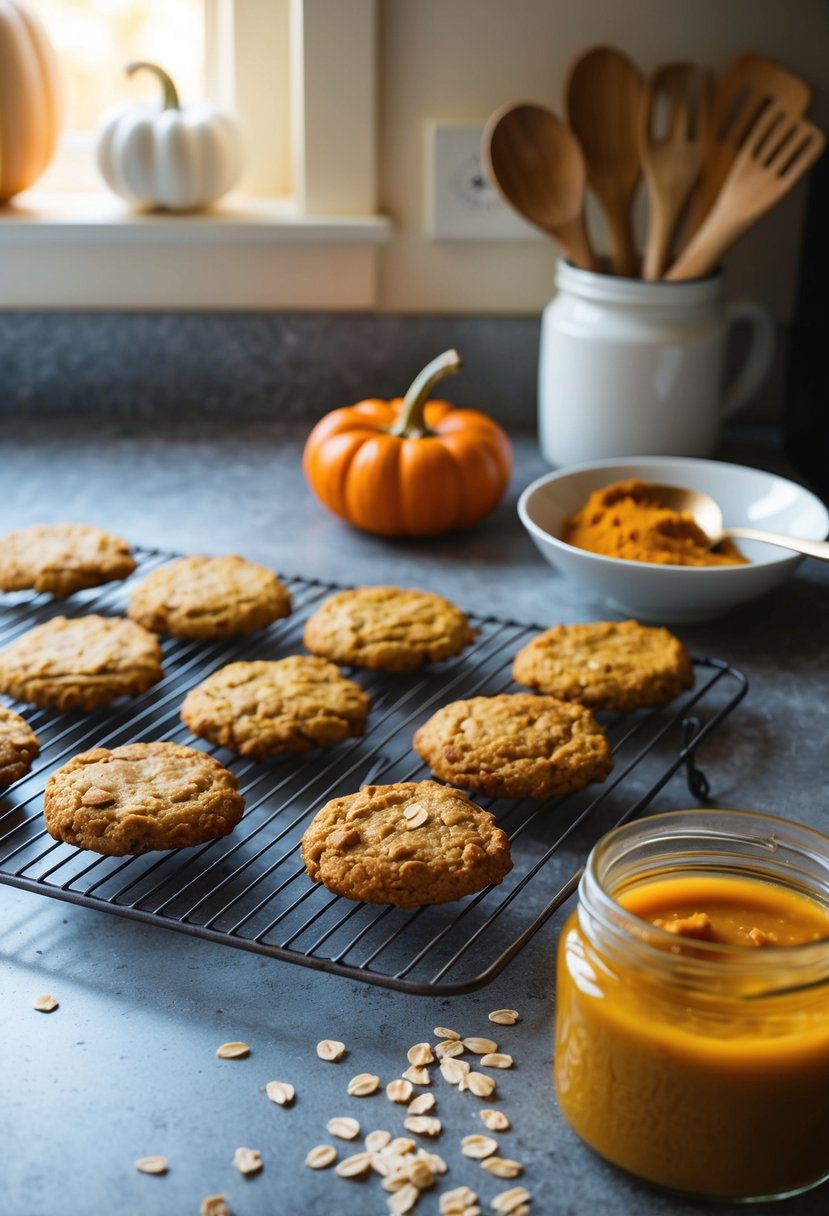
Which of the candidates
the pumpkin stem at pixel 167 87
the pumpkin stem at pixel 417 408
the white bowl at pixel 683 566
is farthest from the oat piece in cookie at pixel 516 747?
the pumpkin stem at pixel 167 87

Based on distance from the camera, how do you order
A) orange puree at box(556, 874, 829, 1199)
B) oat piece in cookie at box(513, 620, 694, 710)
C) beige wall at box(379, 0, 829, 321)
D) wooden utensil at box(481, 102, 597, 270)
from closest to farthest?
orange puree at box(556, 874, 829, 1199) → oat piece in cookie at box(513, 620, 694, 710) → wooden utensil at box(481, 102, 597, 270) → beige wall at box(379, 0, 829, 321)

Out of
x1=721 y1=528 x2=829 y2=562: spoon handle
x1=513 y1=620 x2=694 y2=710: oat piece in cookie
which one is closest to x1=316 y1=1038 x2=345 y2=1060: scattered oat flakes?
x1=513 y1=620 x2=694 y2=710: oat piece in cookie

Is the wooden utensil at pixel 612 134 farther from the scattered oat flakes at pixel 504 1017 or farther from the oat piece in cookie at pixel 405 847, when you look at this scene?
the scattered oat flakes at pixel 504 1017

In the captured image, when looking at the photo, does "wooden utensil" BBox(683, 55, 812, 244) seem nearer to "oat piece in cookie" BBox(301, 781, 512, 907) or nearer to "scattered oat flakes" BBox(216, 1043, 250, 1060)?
"oat piece in cookie" BBox(301, 781, 512, 907)

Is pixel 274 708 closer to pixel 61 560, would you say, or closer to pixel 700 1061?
pixel 61 560

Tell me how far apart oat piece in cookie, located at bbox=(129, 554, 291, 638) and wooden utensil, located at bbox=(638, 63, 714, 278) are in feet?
2.56

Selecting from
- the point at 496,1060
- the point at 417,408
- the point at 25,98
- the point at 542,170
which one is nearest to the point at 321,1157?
the point at 496,1060

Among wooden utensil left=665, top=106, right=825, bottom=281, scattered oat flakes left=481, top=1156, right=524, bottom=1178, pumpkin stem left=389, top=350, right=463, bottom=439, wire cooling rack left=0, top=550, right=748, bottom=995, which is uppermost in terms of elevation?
wooden utensil left=665, top=106, right=825, bottom=281

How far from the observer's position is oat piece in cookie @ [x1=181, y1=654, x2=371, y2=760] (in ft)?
4.13

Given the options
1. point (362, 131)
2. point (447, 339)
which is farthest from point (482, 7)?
point (447, 339)

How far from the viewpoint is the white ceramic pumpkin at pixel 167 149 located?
2041 millimetres

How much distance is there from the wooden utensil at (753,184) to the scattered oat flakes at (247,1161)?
140cm

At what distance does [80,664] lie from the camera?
4.46 feet

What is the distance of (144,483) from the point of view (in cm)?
198
